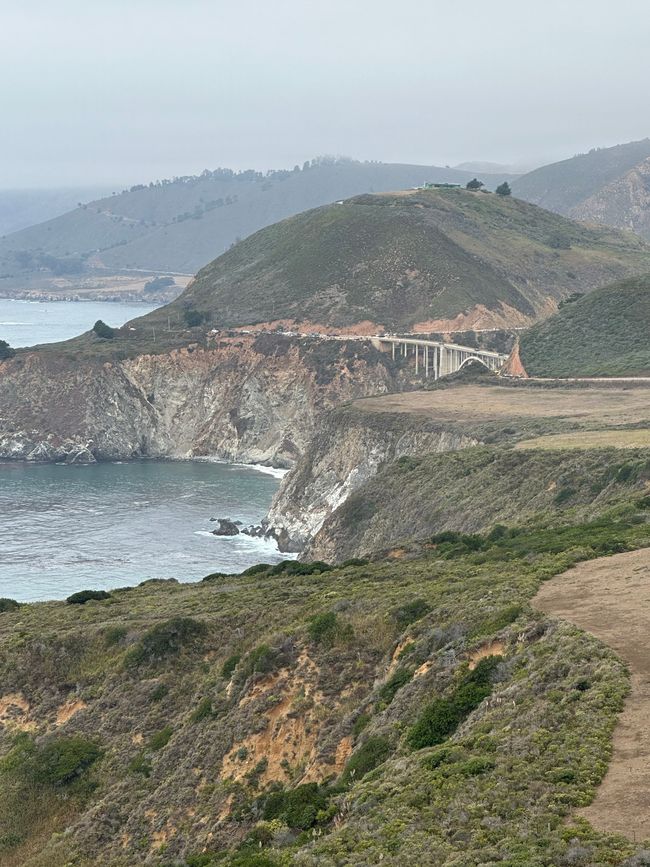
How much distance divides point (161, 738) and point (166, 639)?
14.7 feet

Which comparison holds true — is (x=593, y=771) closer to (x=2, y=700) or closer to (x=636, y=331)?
(x=2, y=700)

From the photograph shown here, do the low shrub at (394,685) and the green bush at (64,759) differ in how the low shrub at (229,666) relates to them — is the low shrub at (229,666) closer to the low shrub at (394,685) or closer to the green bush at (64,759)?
the green bush at (64,759)

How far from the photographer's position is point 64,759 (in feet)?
112

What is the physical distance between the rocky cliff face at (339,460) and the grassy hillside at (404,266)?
51.8m

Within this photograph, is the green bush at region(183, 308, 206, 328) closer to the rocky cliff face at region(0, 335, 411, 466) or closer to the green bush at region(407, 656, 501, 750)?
the rocky cliff face at region(0, 335, 411, 466)

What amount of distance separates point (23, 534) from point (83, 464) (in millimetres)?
35835

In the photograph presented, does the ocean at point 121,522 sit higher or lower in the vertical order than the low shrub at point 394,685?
lower

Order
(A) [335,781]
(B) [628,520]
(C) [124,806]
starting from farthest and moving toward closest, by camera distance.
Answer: (B) [628,520]
(C) [124,806]
(A) [335,781]

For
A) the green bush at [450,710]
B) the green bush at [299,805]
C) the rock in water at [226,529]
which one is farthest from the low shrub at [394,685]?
the rock in water at [226,529]

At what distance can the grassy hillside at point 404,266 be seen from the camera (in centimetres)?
15350

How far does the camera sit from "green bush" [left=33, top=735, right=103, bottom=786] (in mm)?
33906

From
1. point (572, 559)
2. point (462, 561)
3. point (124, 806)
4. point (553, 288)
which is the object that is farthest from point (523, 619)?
point (553, 288)

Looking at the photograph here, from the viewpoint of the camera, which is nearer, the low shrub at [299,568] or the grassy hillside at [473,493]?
the low shrub at [299,568]

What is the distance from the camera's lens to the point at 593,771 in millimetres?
19797
